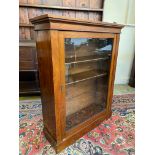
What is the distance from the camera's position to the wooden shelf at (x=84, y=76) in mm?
1261

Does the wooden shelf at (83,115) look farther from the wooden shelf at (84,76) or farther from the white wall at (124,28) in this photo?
the white wall at (124,28)

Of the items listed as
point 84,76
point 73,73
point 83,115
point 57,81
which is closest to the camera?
point 57,81

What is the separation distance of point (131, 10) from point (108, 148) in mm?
2177

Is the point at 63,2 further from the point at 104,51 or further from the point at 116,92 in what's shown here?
the point at 116,92

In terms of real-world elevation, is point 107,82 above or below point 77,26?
below

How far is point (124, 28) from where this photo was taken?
8.04 feet

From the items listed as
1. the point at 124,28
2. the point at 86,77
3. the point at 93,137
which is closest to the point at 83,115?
the point at 93,137

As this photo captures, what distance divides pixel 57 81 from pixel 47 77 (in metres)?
0.11

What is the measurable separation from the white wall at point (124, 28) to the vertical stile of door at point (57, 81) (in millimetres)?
1636

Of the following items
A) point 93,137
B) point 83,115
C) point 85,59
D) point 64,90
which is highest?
point 85,59

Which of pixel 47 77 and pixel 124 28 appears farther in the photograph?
pixel 124 28

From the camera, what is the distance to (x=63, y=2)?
1.94m

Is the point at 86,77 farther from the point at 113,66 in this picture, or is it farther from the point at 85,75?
the point at 113,66
